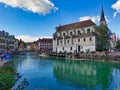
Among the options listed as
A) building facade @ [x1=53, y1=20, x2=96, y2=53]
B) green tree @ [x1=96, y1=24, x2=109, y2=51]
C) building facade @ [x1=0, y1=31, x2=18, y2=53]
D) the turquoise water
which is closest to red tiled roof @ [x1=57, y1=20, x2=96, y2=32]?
building facade @ [x1=53, y1=20, x2=96, y2=53]

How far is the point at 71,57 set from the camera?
229 ft

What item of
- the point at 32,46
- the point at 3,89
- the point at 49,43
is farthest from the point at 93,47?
the point at 32,46

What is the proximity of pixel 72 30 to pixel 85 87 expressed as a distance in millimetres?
65050

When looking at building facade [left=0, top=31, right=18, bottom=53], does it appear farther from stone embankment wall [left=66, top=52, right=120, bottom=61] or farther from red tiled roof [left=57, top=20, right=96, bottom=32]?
stone embankment wall [left=66, top=52, right=120, bottom=61]

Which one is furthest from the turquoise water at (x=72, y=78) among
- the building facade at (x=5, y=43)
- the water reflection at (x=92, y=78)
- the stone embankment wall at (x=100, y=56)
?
the building facade at (x=5, y=43)

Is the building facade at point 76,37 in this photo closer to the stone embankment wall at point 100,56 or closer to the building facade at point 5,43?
the stone embankment wall at point 100,56

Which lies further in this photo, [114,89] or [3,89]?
[114,89]

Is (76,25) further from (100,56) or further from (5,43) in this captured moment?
(5,43)

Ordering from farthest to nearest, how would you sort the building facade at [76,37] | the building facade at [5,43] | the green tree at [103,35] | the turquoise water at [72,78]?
the building facade at [5,43] < the building facade at [76,37] < the green tree at [103,35] < the turquoise water at [72,78]

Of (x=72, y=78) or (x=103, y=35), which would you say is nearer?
(x=72, y=78)

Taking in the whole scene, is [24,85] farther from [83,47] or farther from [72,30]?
[72,30]

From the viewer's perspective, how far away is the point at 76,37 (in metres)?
80.1

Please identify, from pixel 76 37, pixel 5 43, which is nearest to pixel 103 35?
pixel 76 37

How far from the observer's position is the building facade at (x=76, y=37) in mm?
73500
